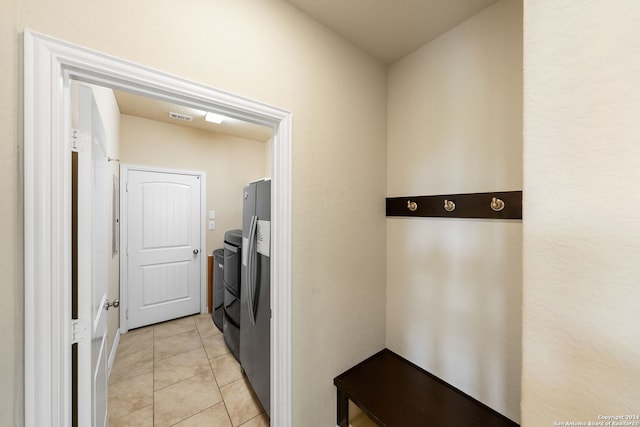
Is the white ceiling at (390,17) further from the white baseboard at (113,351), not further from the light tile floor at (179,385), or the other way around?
the white baseboard at (113,351)

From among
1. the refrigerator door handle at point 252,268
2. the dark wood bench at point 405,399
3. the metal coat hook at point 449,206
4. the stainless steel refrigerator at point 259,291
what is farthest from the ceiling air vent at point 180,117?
the dark wood bench at point 405,399

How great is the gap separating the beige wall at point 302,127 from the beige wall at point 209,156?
8.30ft

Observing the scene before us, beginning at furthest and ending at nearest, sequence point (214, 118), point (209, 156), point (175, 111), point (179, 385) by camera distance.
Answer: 1. point (209, 156)
2. point (214, 118)
3. point (175, 111)
4. point (179, 385)

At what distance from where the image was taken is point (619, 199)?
514mm

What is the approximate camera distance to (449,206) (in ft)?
4.76

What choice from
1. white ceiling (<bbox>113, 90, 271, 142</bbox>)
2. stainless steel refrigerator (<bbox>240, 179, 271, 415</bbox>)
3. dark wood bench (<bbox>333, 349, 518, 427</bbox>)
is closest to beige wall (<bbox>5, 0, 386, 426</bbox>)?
dark wood bench (<bbox>333, 349, 518, 427</bbox>)

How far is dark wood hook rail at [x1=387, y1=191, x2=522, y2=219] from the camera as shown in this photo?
1.21 meters

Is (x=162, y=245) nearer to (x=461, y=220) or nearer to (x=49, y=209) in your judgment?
(x=49, y=209)

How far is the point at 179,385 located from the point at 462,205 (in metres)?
2.59

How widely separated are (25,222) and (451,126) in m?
1.97

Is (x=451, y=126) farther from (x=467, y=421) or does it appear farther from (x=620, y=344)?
(x=467, y=421)

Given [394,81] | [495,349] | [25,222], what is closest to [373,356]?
[495,349]

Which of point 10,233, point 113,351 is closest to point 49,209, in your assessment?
point 10,233

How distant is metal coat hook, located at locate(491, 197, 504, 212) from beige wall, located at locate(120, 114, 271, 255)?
3244 millimetres
